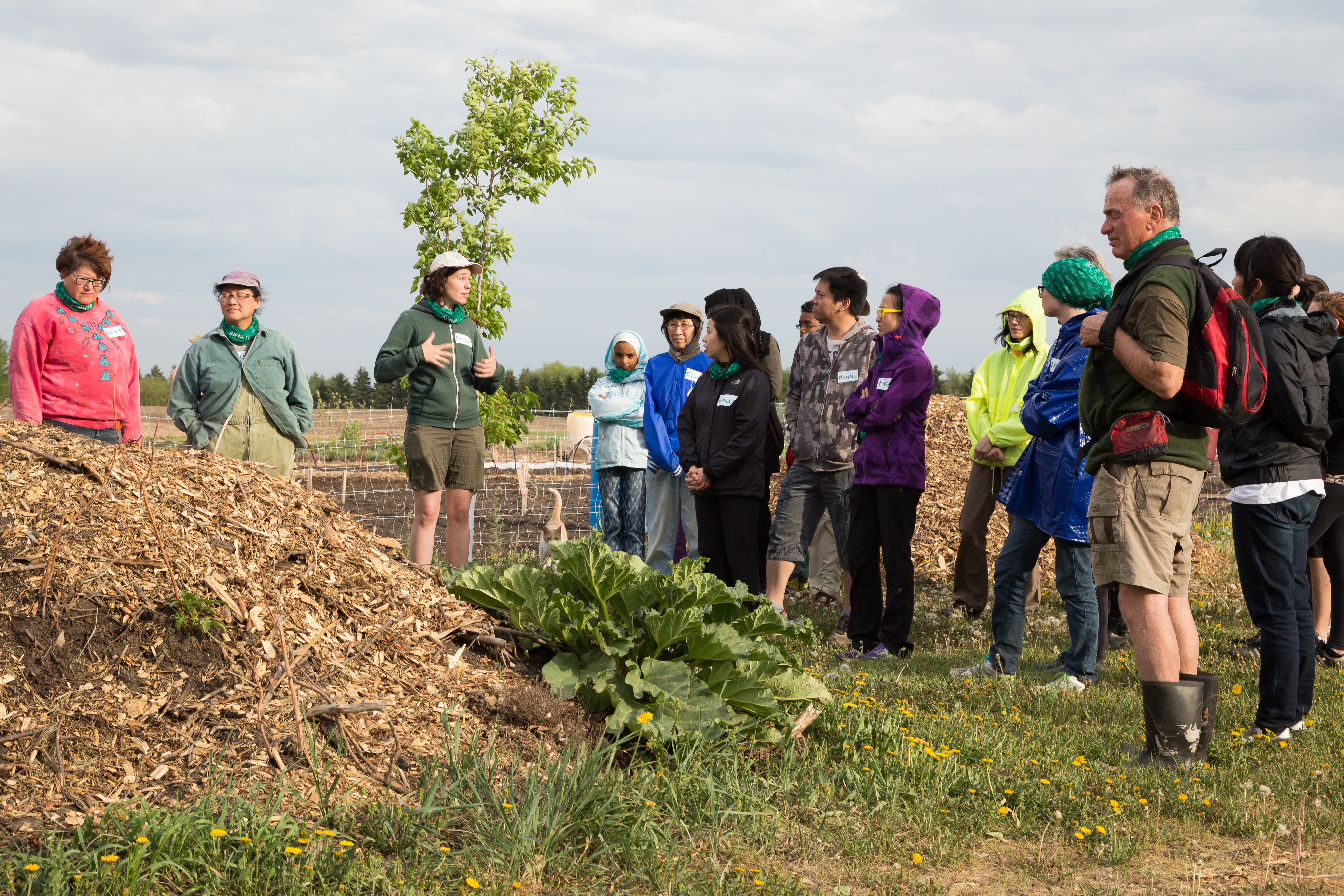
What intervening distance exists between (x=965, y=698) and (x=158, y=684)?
11.6 ft

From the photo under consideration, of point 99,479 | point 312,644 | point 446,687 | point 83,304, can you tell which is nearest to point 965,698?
point 446,687

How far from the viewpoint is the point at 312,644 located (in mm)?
3621

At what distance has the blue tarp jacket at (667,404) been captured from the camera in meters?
7.62

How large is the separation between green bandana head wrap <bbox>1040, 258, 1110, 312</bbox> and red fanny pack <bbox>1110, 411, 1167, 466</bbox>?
4.81ft

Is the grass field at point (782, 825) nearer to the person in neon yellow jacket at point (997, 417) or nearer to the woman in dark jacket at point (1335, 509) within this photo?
the woman in dark jacket at point (1335, 509)

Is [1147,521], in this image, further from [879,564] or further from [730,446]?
[730,446]

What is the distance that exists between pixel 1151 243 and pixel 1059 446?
1.73m

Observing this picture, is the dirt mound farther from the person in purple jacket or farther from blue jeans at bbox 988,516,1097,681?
blue jeans at bbox 988,516,1097,681

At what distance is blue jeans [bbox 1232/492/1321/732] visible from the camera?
4.21 meters

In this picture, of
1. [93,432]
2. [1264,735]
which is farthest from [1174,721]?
[93,432]

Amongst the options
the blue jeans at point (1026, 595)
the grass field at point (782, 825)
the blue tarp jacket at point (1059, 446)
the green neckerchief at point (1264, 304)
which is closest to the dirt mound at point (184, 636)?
the grass field at point (782, 825)

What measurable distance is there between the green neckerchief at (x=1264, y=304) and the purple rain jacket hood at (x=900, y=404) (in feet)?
6.01

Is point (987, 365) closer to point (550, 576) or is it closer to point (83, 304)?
point (550, 576)

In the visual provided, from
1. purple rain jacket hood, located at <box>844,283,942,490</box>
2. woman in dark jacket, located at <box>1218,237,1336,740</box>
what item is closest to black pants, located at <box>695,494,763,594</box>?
purple rain jacket hood, located at <box>844,283,942,490</box>
